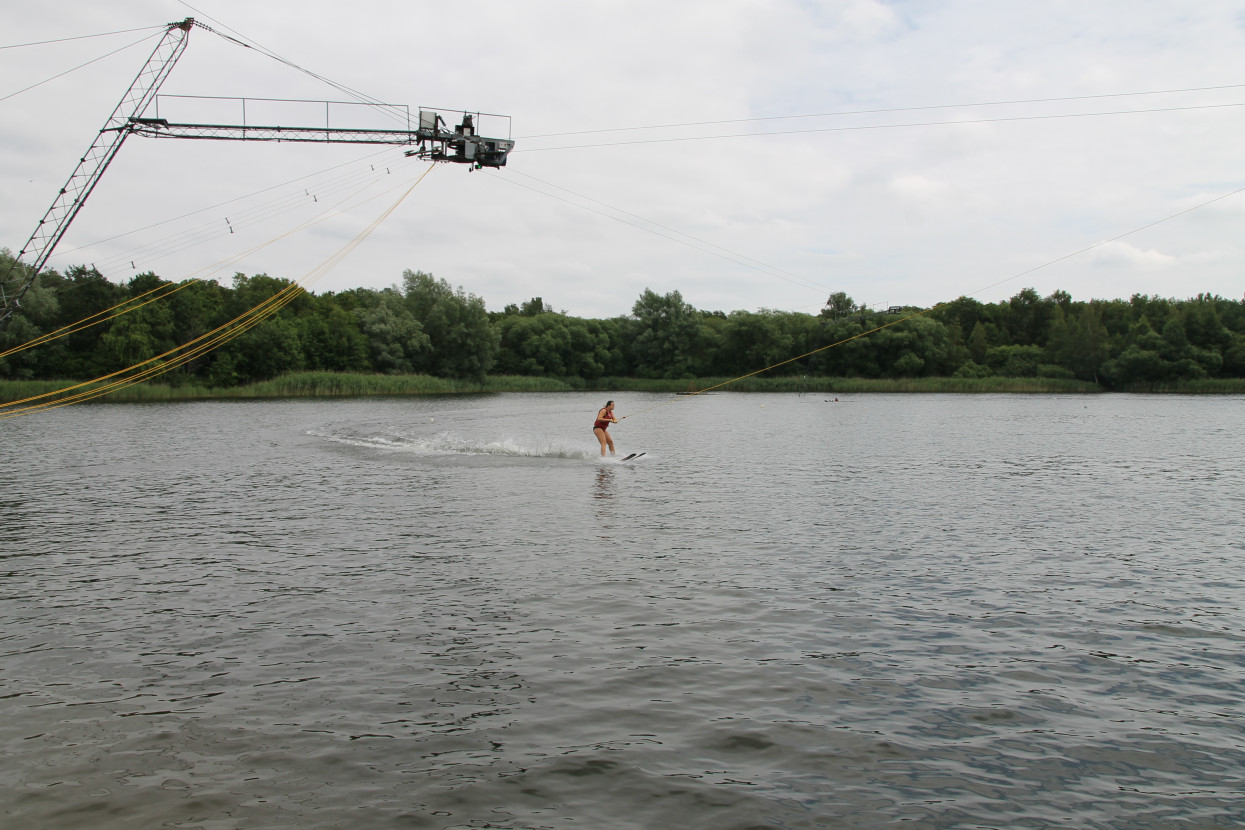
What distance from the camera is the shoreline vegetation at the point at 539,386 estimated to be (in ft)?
224

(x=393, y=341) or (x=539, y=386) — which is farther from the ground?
(x=393, y=341)

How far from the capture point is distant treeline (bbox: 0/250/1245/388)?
8112 cm

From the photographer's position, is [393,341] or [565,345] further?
[565,345]

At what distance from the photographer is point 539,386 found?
107m

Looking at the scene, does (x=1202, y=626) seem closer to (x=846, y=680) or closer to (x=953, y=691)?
(x=953, y=691)

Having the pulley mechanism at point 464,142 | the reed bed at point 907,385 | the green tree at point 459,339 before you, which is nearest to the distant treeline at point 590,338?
the green tree at point 459,339

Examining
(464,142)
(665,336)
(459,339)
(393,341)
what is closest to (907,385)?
(665,336)

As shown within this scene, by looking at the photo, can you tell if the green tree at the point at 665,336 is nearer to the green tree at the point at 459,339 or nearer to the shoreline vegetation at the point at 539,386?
the shoreline vegetation at the point at 539,386

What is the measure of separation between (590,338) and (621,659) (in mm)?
116614

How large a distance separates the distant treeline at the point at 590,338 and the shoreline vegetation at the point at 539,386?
111 inches

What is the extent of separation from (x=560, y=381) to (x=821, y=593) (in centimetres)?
9988

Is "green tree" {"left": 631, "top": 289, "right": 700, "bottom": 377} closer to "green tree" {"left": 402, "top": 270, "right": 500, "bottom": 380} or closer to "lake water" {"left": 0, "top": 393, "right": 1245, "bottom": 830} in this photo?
"green tree" {"left": 402, "top": 270, "right": 500, "bottom": 380}

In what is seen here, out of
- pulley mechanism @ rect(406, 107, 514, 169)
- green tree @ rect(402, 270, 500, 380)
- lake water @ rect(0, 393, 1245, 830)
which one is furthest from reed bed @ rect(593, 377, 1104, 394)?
lake water @ rect(0, 393, 1245, 830)

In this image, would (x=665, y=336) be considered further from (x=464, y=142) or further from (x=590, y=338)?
(x=464, y=142)
